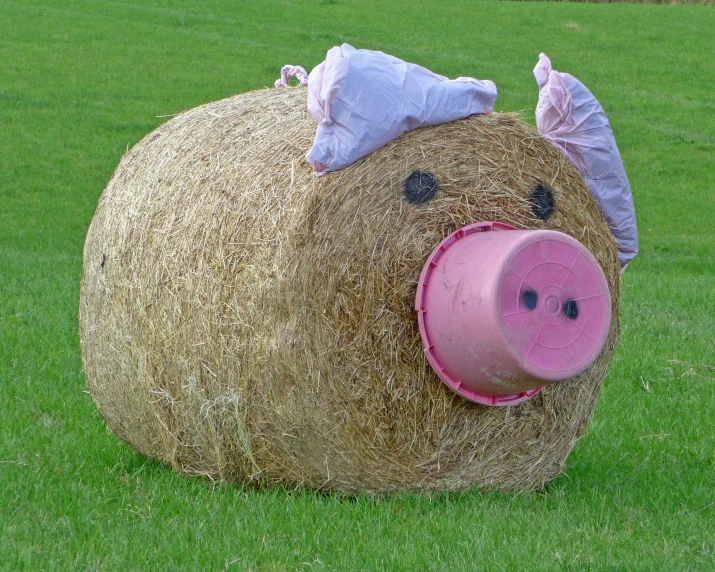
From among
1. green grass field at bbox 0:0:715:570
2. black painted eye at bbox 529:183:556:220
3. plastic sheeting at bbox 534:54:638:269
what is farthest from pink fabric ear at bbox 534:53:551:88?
green grass field at bbox 0:0:715:570

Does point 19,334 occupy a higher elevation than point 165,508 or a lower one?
lower

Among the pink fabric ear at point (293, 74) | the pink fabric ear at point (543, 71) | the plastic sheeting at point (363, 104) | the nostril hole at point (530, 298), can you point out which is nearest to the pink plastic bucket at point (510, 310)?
the nostril hole at point (530, 298)

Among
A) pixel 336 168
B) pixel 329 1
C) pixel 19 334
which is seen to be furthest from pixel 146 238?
pixel 329 1

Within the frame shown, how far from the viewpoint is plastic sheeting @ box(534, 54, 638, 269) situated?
5484 mm

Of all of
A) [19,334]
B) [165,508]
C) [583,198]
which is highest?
[583,198]

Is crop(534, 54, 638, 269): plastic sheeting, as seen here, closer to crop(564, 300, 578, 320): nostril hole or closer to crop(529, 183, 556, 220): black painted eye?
crop(529, 183, 556, 220): black painted eye

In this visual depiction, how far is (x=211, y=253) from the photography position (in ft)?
16.0

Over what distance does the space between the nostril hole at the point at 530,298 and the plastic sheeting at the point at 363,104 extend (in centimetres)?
100

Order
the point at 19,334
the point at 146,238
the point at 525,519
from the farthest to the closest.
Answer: the point at 19,334
the point at 146,238
the point at 525,519

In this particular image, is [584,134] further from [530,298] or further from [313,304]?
[313,304]

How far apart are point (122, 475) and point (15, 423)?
41.6 inches

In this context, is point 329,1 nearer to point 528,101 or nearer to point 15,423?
point 528,101

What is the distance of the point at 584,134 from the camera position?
5.56 meters

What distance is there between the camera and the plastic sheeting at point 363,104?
4773 mm
